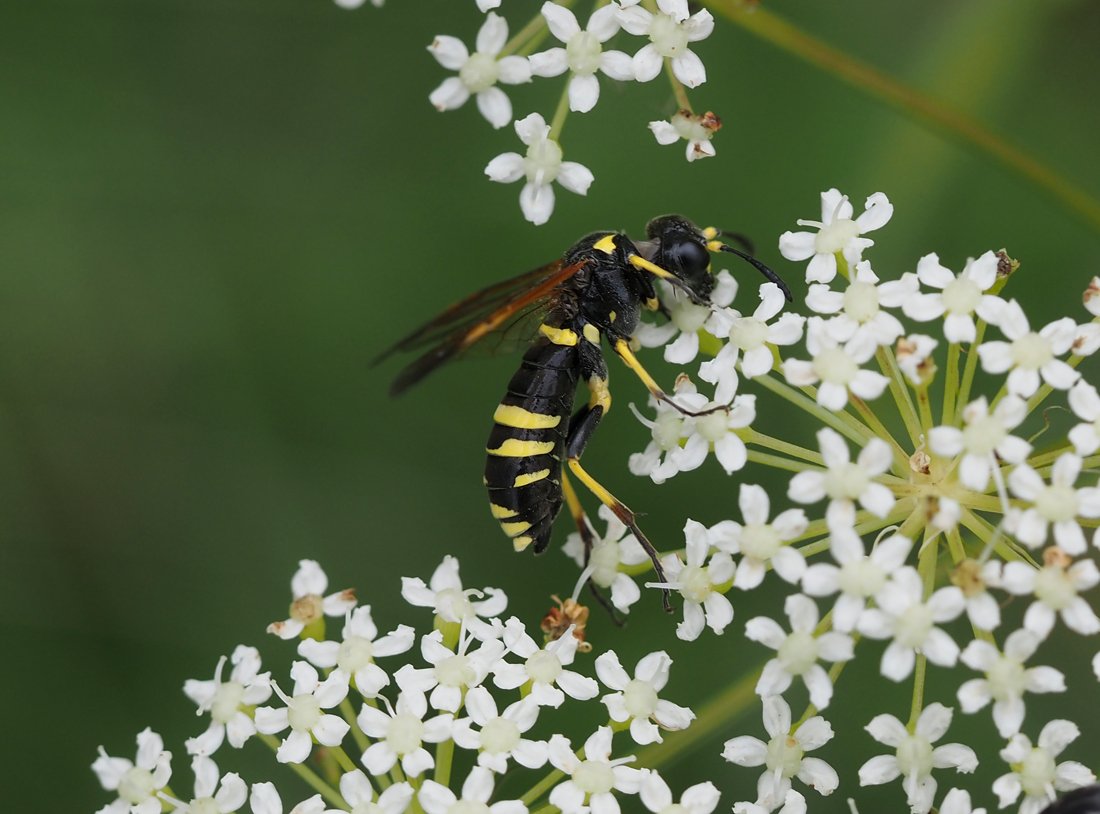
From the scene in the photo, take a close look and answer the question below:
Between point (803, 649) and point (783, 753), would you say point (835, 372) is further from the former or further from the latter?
point (783, 753)

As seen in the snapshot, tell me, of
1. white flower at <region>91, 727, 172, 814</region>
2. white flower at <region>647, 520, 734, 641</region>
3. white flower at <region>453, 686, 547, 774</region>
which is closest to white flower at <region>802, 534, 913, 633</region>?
white flower at <region>647, 520, 734, 641</region>

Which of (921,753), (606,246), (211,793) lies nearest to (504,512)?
(606,246)

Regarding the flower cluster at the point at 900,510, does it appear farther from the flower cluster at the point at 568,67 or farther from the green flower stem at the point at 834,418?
the flower cluster at the point at 568,67

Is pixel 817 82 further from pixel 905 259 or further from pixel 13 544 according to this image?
pixel 13 544

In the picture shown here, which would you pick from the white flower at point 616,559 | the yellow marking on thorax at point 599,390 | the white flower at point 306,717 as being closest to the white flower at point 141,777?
the white flower at point 306,717

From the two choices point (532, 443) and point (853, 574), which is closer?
point (853, 574)

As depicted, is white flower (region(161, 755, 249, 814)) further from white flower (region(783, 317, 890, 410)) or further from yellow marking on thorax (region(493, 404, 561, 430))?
white flower (region(783, 317, 890, 410))
